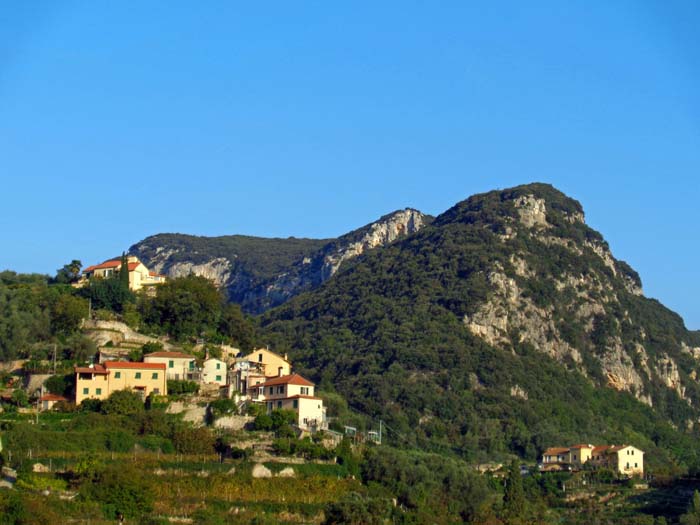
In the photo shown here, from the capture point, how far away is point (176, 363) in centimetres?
8256

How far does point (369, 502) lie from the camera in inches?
2781

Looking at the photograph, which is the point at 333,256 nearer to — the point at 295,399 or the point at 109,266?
the point at 109,266

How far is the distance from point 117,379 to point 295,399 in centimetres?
931

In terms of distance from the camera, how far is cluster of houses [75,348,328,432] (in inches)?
3127

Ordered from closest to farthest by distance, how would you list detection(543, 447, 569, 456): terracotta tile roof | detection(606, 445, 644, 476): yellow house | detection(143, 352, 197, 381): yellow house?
detection(143, 352, 197, 381): yellow house → detection(606, 445, 644, 476): yellow house → detection(543, 447, 569, 456): terracotta tile roof

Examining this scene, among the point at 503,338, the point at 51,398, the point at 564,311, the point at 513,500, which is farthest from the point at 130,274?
the point at 564,311

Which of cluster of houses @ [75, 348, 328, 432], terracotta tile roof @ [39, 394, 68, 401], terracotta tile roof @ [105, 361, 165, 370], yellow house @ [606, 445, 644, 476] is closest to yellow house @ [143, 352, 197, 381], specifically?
cluster of houses @ [75, 348, 328, 432]

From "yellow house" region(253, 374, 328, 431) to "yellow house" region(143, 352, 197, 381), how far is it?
378cm

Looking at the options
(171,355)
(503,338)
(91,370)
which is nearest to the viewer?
(91,370)

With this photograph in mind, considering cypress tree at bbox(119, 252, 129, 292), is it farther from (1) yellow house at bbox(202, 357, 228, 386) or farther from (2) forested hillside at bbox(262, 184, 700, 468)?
(2) forested hillside at bbox(262, 184, 700, 468)

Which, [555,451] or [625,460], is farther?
[555,451]

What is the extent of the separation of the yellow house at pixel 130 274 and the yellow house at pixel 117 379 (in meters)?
18.8

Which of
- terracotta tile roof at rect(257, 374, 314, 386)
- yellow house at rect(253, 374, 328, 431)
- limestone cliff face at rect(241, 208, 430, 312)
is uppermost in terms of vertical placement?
limestone cliff face at rect(241, 208, 430, 312)

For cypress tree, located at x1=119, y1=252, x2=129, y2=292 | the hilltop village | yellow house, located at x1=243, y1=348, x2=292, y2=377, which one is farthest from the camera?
cypress tree, located at x1=119, y1=252, x2=129, y2=292
